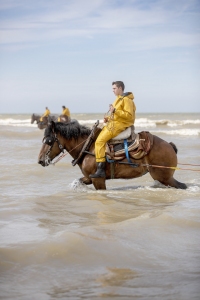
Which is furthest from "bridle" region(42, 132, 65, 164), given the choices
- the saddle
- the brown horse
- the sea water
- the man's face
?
the man's face

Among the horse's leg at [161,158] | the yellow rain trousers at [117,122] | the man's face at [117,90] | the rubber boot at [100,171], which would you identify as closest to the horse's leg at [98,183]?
the rubber boot at [100,171]

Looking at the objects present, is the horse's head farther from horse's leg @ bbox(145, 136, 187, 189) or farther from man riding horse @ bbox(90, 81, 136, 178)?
horse's leg @ bbox(145, 136, 187, 189)

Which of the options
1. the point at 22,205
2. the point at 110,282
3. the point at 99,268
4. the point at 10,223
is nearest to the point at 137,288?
the point at 110,282

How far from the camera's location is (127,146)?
7645mm

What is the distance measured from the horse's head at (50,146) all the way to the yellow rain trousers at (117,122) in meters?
0.86

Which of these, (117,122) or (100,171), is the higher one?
(117,122)

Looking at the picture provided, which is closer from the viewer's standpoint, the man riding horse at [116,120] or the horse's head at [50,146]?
the man riding horse at [116,120]

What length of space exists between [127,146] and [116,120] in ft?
1.56

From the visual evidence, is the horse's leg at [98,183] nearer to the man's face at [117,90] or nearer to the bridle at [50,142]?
the bridle at [50,142]

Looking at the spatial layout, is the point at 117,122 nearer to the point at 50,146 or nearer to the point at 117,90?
the point at 117,90

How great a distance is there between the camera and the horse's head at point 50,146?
801cm

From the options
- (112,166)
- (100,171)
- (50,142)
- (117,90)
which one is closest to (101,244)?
(100,171)

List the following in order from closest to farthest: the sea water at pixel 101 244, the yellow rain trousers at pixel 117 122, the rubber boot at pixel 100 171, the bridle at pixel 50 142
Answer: the sea water at pixel 101 244, the yellow rain trousers at pixel 117 122, the rubber boot at pixel 100 171, the bridle at pixel 50 142

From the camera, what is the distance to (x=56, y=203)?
7.09 meters
